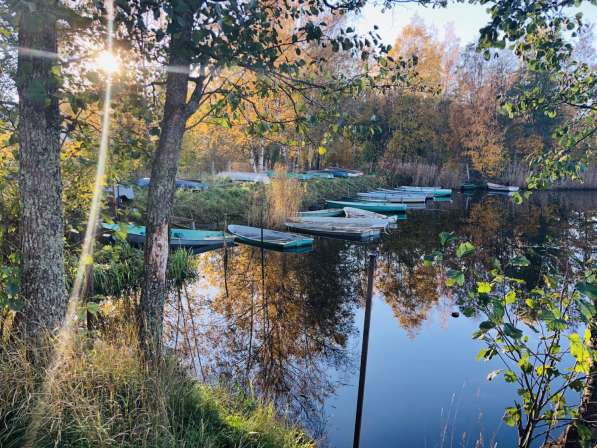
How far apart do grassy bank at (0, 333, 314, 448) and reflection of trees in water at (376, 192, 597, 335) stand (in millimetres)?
2613

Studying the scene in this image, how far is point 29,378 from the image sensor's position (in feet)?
8.28

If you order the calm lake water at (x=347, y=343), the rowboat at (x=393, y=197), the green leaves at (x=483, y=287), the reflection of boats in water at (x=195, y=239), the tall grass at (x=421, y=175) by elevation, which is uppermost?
the tall grass at (x=421, y=175)

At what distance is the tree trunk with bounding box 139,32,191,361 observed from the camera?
10.4ft

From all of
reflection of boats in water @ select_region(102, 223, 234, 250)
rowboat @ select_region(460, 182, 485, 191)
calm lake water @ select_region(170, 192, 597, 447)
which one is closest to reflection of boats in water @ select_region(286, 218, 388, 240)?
calm lake water @ select_region(170, 192, 597, 447)

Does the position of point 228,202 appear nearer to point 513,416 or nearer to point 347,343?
point 347,343

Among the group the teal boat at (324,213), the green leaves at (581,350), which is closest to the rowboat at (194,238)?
the teal boat at (324,213)

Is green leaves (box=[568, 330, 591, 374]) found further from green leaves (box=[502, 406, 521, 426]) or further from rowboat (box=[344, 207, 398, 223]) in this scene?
rowboat (box=[344, 207, 398, 223])

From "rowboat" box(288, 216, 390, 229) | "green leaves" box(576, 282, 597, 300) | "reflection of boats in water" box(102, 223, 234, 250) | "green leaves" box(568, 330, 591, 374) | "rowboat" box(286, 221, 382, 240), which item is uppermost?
"green leaves" box(576, 282, 597, 300)

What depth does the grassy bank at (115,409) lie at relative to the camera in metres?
2.33

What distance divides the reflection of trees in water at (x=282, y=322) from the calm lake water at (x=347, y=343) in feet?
0.06

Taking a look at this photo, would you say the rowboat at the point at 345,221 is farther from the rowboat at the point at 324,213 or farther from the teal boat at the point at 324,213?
the rowboat at the point at 324,213

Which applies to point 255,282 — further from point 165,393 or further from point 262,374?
point 165,393

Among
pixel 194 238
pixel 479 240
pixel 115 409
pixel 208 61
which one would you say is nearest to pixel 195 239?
pixel 194 238

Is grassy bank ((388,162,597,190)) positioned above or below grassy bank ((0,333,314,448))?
above
